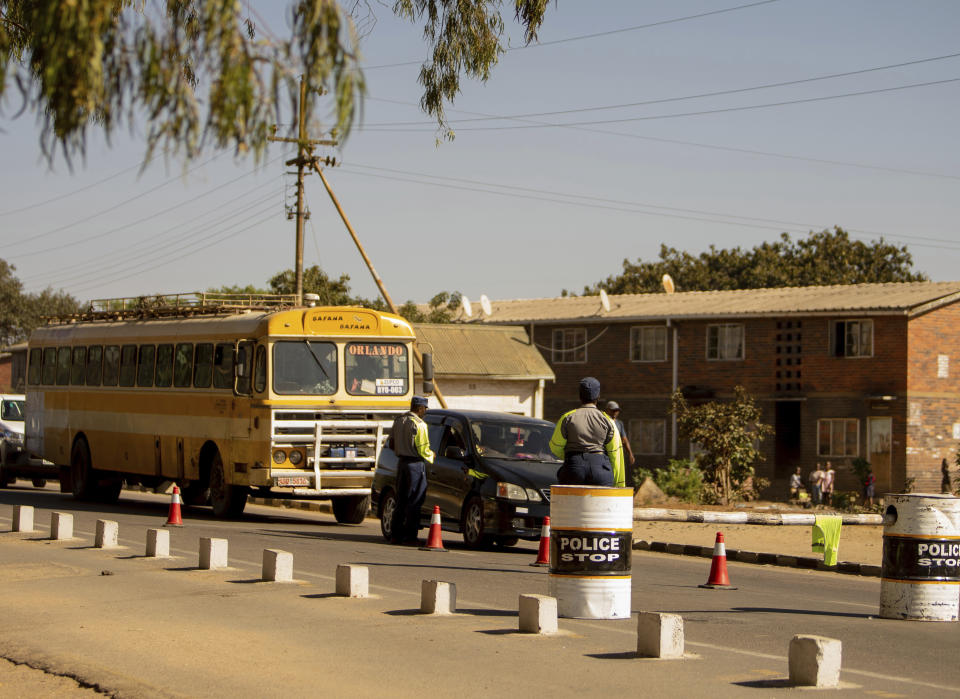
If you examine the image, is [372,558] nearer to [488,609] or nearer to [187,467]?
[488,609]

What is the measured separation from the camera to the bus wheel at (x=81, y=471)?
2731 centimetres

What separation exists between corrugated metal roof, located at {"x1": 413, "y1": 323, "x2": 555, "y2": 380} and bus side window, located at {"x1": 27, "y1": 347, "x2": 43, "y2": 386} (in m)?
17.1

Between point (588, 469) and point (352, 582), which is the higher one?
point (588, 469)

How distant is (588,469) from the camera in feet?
44.4

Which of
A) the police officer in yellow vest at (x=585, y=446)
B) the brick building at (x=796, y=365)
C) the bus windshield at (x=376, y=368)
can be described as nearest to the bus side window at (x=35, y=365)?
the bus windshield at (x=376, y=368)

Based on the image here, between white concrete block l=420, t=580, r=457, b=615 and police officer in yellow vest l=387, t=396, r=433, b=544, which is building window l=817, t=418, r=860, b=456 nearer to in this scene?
police officer in yellow vest l=387, t=396, r=433, b=544

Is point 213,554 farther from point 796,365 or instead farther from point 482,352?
point 796,365

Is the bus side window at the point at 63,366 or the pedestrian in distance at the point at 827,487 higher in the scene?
the bus side window at the point at 63,366

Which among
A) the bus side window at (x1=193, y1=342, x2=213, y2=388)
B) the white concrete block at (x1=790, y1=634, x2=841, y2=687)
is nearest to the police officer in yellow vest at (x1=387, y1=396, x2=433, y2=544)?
the bus side window at (x1=193, y1=342, x2=213, y2=388)

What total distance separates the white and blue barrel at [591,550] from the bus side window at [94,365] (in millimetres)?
17502

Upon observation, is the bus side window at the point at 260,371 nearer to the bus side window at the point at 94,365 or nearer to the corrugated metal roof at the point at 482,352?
the bus side window at the point at 94,365

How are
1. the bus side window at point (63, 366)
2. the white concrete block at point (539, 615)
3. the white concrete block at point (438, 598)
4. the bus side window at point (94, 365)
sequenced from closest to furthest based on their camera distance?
the white concrete block at point (539, 615)
the white concrete block at point (438, 598)
the bus side window at point (94, 365)
the bus side window at point (63, 366)

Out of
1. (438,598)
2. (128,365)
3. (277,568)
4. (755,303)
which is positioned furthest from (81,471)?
(755,303)

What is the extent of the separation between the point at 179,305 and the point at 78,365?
3522mm
